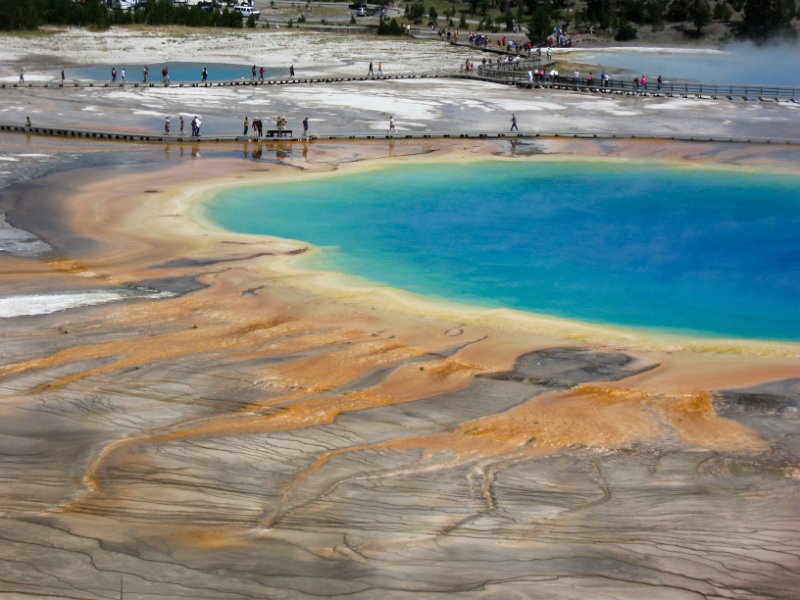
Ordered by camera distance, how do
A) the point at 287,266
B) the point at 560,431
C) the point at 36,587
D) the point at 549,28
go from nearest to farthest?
the point at 36,587
the point at 560,431
the point at 287,266
the point at 549,28

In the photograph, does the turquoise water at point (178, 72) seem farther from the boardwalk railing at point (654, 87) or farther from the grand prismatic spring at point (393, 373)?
the grand prismatic spring at point (393, 373)

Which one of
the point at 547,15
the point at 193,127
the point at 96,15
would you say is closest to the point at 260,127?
the point at 193,127

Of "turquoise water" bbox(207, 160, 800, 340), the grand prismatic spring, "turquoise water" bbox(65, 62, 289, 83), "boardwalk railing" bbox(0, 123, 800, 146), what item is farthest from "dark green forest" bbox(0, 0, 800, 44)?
"turquoise water" bbox(207, 160, 800, 340)

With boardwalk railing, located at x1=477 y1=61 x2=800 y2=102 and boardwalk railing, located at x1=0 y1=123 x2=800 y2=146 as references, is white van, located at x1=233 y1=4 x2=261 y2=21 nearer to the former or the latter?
boardwalk railing, located at x1=477 y1=61 x2=800 y2=102

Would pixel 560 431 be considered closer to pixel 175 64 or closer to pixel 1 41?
pixel 175 64

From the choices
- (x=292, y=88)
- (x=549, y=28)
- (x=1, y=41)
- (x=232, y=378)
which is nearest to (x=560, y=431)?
(x=232, y=378)

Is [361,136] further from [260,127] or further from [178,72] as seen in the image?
[178,72]

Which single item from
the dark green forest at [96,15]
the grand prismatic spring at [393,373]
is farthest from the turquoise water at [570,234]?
the dark green forest at [96,15]
